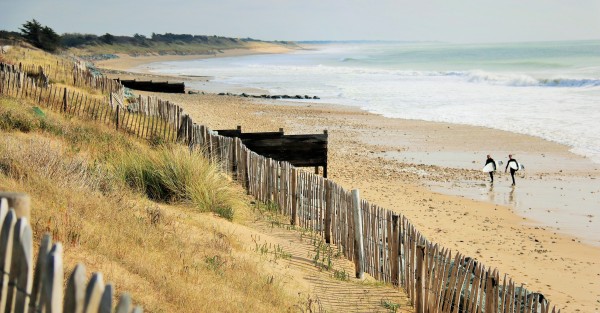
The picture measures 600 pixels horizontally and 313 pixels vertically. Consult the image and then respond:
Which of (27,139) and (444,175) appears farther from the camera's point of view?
(444,175)

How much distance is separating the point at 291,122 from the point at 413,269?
2209 centimetres

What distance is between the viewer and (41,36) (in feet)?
213

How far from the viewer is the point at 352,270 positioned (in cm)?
909

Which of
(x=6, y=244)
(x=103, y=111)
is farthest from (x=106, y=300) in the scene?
(x=103, y=111)

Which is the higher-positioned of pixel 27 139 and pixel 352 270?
pixel 27 139

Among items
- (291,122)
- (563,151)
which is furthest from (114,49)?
(563,151)

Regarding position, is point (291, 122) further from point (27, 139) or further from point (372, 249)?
point (372, 249)

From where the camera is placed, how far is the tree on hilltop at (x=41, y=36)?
210 feet

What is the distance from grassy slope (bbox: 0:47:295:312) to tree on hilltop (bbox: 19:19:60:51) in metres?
57.2

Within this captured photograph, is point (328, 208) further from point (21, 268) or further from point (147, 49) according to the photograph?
point (147, 49)

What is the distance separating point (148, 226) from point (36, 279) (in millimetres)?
4670

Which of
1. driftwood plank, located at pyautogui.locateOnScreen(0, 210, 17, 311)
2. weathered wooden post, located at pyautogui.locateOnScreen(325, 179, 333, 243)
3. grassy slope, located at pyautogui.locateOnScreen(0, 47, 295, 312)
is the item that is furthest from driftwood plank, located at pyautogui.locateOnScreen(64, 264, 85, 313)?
weathered wooden post, located at pyautogui.locateOnScreen(325, 179, 333, 243)

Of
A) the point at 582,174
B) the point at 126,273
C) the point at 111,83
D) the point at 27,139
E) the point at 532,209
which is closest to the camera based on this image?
the point at 126,273

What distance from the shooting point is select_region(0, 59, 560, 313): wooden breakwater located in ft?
21.6
